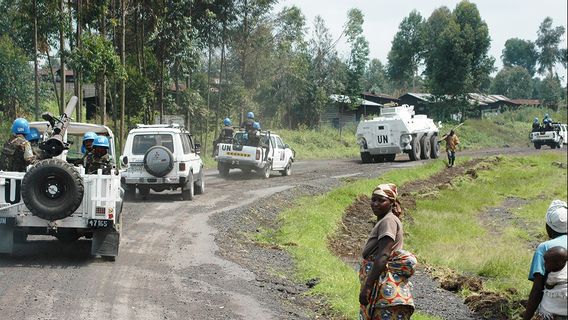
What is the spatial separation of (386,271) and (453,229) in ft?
47.4

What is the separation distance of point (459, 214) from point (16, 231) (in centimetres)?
1519

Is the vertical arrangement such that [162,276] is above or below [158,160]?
below

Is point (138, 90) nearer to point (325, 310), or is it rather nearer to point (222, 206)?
point (222, 206)

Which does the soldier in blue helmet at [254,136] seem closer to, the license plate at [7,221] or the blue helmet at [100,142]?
the blue helmet at [100,142]

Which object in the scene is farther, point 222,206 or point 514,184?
point 514,184

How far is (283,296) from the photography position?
9.82 m

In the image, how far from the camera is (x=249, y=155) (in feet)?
80.8

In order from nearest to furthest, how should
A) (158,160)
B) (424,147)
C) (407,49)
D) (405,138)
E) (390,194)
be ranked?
(390,194) < (158,160) < (405,138) < (424,147) < (407,49)

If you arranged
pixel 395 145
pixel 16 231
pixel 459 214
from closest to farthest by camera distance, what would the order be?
pixel 16 231 → pixel 459 214 → pixel 395 145

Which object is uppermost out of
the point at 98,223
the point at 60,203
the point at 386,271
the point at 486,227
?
the point at 60,203

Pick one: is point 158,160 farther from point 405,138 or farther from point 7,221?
point 405,138

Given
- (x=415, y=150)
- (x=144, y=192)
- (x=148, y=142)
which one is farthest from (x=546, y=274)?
(x=415, y=150)

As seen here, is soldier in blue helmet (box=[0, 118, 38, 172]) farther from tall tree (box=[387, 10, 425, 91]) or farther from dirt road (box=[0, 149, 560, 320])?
tall tree (box=[387, 10, 425, 91])

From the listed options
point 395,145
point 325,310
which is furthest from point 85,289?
point 395,145
